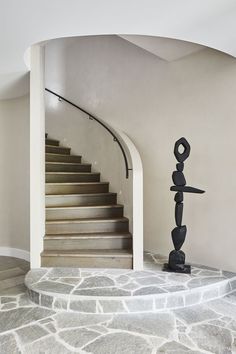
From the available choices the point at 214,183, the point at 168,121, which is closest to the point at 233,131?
the point at 214,183

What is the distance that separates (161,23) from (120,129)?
86.8 inches

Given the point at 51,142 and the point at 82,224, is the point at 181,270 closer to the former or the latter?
the point at 82,224

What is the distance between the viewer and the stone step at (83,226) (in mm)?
3916

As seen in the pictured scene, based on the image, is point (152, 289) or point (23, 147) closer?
point (152, 289)

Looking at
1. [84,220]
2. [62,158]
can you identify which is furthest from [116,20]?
[62,158]

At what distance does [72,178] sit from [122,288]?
7.67 feet

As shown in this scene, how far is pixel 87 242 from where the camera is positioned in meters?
3.74

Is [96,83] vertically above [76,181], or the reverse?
[96,83]

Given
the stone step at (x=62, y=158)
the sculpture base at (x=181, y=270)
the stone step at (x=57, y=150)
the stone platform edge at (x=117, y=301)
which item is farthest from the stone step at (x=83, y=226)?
the stone step at (x=57, y=150)

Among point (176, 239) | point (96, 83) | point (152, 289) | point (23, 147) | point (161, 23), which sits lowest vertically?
point (152, 289)

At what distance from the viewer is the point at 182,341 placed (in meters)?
2.29

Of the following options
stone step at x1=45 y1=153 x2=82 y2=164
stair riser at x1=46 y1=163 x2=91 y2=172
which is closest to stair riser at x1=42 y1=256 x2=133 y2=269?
stair riser at x1=46 y1=163 x2=91 y2=172

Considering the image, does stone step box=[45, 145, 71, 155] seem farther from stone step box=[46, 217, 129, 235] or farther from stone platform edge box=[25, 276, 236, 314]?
stone platform edge box=[25, 276, 236, 314]

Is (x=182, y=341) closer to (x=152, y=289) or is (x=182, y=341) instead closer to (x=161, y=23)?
(x=152, y=289)
